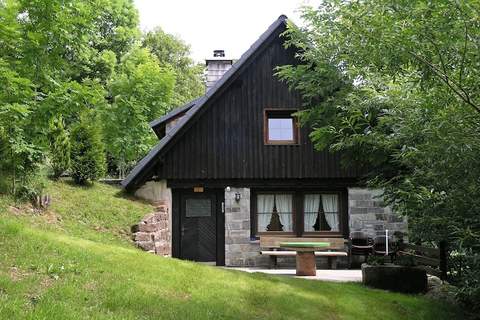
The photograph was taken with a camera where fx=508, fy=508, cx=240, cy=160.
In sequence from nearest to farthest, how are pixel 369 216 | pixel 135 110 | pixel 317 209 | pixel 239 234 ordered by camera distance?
1. pixel 239 234
2. pixel 369 216
3. pixel 317 209
4. pixel 135 110

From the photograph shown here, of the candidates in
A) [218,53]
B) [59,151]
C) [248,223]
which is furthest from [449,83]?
[218,53]

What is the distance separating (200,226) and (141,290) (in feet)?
27.3

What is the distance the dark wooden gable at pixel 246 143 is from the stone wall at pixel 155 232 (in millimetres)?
1157

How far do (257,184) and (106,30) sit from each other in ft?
66.5

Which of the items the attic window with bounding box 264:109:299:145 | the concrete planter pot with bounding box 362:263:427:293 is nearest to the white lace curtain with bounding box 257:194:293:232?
the attic window with bounding box 264:109:299:145

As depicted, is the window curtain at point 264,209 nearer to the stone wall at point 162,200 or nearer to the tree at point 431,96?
the stone wall at point 162,200

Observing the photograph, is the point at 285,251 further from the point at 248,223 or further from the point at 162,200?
the point at 162,200

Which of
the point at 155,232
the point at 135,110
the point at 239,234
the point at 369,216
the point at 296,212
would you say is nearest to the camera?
the point at 155,232

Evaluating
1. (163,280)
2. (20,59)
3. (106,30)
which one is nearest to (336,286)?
(163,280)

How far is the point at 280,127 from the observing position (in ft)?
49.6

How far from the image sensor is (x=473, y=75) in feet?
16.8

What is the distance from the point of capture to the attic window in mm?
14898

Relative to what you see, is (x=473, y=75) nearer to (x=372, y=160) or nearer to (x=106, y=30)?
(x=372, y=160)

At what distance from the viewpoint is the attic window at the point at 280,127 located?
1490 cm
